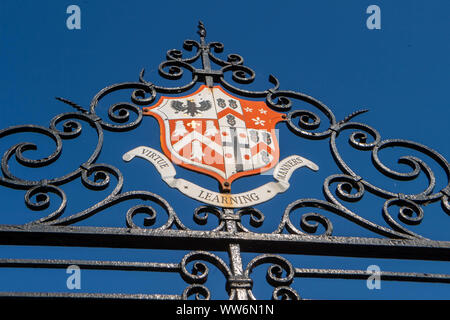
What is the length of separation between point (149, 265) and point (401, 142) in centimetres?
218

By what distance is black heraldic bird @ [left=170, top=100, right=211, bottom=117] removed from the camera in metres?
5.34

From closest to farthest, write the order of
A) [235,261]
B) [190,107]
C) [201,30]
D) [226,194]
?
[235,261] → [226,194] → [190,107] → [201,30]

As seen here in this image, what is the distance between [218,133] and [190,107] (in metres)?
0.37

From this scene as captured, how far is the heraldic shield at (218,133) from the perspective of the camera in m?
4.90

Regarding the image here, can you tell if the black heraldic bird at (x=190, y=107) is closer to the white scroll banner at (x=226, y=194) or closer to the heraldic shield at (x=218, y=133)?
the heraldic shield at (x=218, y=133)

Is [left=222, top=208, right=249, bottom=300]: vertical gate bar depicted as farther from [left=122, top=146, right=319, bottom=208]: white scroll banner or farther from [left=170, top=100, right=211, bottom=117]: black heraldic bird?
[left=170, top=100, right=211, bottom=117]: black heraldic bird

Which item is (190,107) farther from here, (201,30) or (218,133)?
(201,30)

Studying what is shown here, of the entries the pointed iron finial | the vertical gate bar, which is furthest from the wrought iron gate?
the pointed iron finial

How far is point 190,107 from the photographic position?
5.38 meters

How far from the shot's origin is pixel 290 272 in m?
4.16

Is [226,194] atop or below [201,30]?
below

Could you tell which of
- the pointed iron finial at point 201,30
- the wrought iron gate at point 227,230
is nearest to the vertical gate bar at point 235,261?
the wrought iron gate at point 227,230

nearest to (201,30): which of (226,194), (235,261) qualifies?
(226,194)
